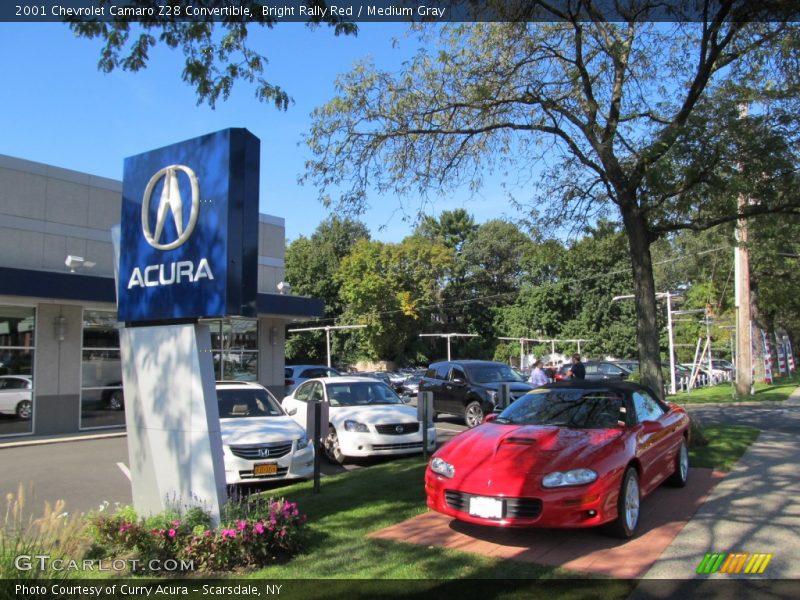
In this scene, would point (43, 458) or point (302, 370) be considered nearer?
point (43, 458)

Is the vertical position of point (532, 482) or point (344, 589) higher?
point (532, 482)

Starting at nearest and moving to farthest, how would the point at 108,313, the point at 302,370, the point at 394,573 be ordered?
the point at 394,573 < the point at 108,313 < the point at 302,370

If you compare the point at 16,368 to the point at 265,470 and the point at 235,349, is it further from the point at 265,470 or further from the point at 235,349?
the point at 265,470

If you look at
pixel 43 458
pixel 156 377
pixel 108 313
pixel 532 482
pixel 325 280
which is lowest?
pixel 43 458

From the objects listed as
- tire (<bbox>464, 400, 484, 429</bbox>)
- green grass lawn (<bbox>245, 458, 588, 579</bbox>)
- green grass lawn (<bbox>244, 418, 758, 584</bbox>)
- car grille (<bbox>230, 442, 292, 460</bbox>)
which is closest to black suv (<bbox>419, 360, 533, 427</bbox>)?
tire (<bbox>464, 400, 484, 429</bbox>)

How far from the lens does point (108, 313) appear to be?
1623 cm

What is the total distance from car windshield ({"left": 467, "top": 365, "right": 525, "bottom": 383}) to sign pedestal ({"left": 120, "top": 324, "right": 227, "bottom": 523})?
35.1ft

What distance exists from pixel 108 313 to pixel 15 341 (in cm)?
232

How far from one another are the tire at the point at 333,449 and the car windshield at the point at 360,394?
0.89 meters

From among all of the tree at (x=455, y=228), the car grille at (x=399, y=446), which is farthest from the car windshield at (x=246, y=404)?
the tree at (x=455, y=228)

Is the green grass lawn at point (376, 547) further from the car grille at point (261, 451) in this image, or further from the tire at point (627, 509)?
the tire at point (627, 509)

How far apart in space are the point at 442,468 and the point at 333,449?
16.9 feet

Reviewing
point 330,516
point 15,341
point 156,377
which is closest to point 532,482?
point 330,516

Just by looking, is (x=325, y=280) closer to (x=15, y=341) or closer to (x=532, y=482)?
(x=15, y=341)
